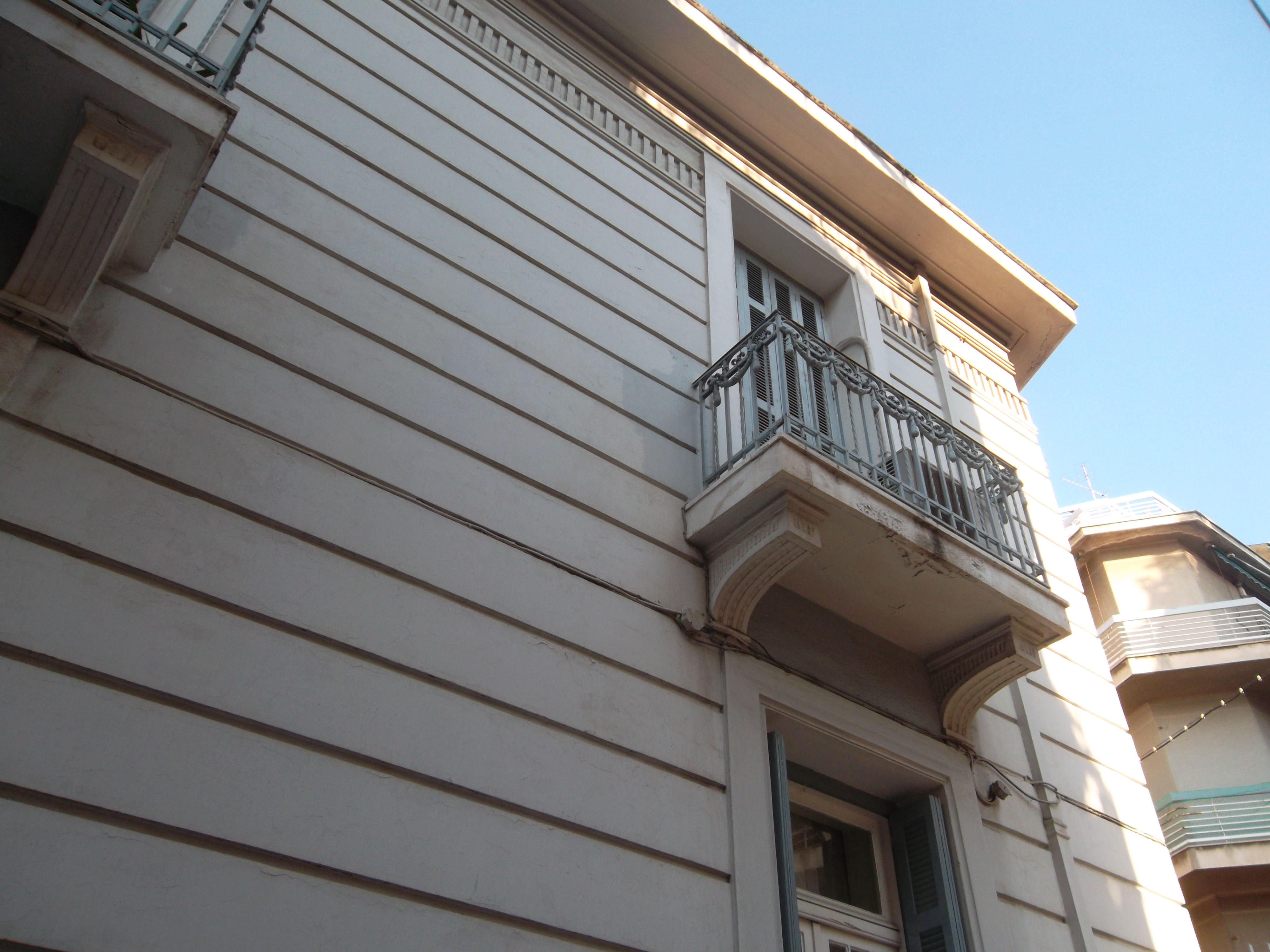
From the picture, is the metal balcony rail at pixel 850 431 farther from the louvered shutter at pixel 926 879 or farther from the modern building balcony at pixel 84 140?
the modern building balcony at pixel 84 140

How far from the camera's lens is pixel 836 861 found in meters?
6.19

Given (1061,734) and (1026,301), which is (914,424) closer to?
(1061,734)

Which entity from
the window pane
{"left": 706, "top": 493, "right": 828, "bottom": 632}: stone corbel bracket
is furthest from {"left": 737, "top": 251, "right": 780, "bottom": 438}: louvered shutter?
the window pane

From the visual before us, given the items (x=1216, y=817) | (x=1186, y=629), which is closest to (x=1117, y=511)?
(x=1186, y=629)

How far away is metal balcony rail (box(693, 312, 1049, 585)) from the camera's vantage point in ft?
20.7

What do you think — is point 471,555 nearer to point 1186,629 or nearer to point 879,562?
point 879,562

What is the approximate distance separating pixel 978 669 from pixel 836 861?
1559 mm

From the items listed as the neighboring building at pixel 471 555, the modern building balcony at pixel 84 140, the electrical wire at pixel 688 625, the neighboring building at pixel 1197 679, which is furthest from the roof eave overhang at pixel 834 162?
the neighboring building at pixel 1197 679

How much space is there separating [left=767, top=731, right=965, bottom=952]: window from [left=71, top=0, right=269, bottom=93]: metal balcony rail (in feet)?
14.8

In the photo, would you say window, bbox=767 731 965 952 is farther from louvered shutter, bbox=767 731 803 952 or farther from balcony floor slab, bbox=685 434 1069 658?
balcony floor slab, bbox=685 434 1069 658

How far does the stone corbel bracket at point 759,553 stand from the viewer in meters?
5.54

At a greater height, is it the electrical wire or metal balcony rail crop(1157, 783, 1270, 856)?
metal balcony rail crop(1157, 783, 1270, 856)

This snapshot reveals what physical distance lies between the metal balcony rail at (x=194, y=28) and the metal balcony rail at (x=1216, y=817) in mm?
18453

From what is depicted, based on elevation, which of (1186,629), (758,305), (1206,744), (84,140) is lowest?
(84,140)
